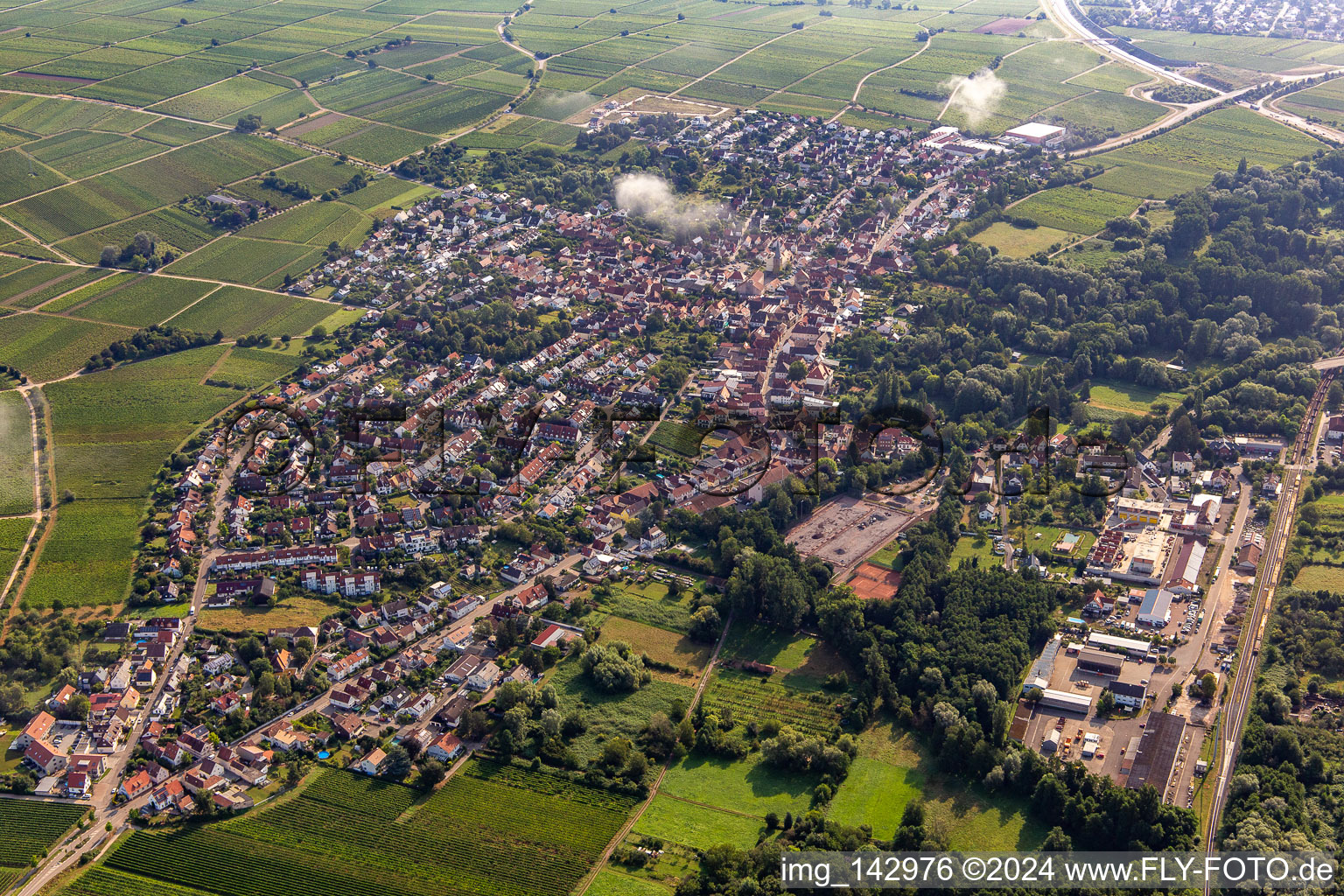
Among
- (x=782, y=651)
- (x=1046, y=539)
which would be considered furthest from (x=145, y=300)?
(x=1046, y=539)

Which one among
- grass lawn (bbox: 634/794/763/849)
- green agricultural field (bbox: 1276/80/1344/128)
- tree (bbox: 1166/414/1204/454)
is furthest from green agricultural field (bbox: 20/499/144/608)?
green agricultural field (bbox: 1276/80/1344/128)

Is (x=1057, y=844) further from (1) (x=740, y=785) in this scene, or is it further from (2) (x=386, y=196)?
(2) (x=386, y=196)

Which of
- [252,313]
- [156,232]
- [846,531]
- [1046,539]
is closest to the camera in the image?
[1046,539]

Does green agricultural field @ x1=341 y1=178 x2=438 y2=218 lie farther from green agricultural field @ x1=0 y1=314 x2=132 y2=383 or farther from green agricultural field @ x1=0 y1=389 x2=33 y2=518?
green agricultural field @ x1=0 y1=389 x2=33 y2=518

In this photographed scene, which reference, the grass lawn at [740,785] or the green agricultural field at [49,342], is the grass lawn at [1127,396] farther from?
the green agricultural field at [49,342]

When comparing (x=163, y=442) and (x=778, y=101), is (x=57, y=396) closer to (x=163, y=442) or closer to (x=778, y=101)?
(x=163, y=442)

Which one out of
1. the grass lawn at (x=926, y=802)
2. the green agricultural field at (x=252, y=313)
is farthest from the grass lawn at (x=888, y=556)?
the green agricultural field at (x=252, y=313)

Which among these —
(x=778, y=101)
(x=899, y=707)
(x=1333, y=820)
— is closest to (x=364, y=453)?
(x=899, y=707)
